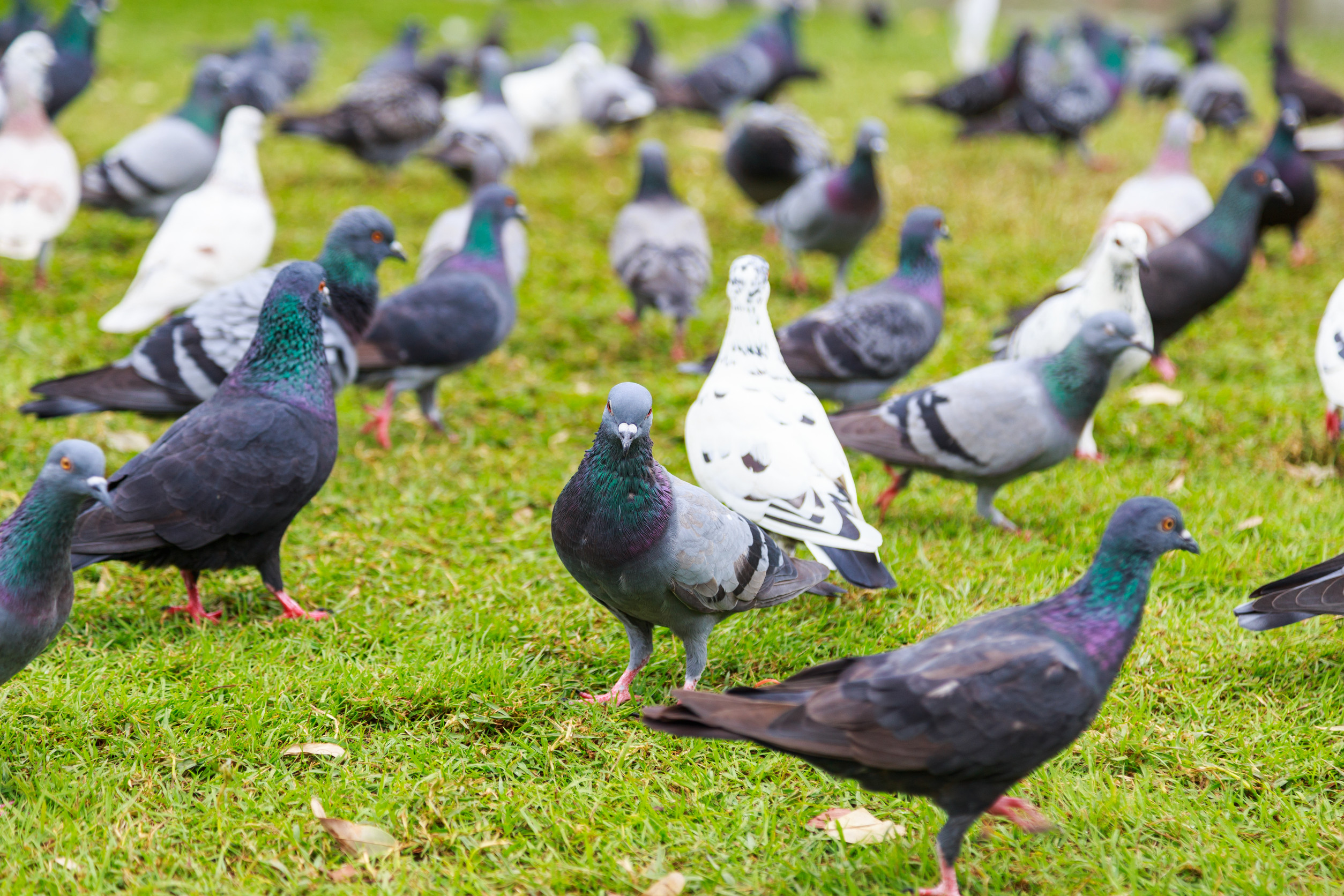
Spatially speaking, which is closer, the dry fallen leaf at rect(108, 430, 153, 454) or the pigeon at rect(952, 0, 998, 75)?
the dry fallen leaf at rect(108, 430, 153, 454)

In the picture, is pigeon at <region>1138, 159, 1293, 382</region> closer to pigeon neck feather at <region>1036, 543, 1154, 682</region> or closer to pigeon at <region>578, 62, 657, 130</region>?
pigeon neck feather at <region>1036, 543, 1154, 682</region>

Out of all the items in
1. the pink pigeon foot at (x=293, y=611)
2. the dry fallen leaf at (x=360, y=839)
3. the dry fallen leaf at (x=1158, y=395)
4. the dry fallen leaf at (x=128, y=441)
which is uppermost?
the dry fallen leaf at (x=360, y=839)

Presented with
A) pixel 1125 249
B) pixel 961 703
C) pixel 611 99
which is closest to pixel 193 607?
pixel 961 703

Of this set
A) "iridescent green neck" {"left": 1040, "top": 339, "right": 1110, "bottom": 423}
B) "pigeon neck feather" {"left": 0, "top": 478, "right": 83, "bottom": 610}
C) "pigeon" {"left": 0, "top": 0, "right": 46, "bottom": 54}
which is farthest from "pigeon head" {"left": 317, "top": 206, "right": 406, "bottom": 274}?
"pigeon" {"left": 0, "top": 0, "right": 46, "bottom": 54}

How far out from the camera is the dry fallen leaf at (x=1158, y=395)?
6094 millimetres

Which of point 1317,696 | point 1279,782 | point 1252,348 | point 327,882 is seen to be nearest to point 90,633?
point 327,882

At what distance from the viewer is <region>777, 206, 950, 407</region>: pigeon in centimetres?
546

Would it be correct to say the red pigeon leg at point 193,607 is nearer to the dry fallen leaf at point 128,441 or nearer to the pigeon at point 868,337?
the dry fallen leaf at point 128,441

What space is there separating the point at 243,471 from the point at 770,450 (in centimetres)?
178

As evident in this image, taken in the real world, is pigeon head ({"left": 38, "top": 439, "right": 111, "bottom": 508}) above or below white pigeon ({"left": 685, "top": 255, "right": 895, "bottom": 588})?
above

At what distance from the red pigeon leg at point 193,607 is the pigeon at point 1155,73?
41.5 feet

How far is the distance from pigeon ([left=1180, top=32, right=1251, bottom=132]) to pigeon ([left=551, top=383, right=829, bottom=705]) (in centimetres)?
1004

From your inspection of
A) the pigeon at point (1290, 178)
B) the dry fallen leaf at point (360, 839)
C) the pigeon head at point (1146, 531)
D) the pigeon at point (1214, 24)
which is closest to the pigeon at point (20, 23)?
the pigeon at point (1290, 178)

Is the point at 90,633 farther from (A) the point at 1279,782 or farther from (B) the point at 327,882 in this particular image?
(A) the point at 1279,782
